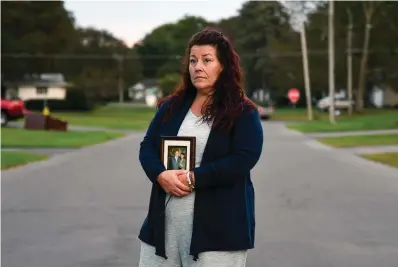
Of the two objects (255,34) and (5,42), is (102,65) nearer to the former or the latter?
(255,34)

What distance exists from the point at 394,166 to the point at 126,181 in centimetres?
643

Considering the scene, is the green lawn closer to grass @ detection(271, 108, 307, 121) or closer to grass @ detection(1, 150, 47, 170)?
grass @ detection(271, 108, 307, 121)

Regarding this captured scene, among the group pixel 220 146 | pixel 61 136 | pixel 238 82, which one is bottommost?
pixel 61 136

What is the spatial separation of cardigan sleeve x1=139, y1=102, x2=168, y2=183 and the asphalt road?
11.9 ft

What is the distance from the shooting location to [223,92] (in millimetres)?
3586

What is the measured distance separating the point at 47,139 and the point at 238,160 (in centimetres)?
2603

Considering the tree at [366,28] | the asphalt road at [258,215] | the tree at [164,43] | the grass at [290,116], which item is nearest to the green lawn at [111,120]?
the grass at [290,116]

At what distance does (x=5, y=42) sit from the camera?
6462 cm

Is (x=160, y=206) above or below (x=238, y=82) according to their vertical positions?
below

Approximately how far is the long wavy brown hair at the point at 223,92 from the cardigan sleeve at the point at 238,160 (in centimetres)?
6

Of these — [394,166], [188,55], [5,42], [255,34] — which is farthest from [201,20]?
[188,55]

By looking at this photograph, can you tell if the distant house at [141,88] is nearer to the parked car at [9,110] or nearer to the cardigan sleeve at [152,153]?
the parked car at [9,110]

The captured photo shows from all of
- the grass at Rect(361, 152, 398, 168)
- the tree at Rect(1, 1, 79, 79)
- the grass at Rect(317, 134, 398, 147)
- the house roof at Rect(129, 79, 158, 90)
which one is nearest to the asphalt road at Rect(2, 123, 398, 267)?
the grass at Rect(361, 152, 398, 168)

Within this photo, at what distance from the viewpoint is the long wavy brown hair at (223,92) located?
137 inches
